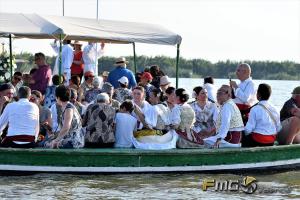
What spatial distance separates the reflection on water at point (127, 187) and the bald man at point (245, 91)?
4.34 ft

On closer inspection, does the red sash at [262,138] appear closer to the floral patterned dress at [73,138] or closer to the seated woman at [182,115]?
the seated woman at [182,115]

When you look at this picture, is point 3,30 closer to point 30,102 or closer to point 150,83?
point 30,102

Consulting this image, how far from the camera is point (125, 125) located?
40.7ft

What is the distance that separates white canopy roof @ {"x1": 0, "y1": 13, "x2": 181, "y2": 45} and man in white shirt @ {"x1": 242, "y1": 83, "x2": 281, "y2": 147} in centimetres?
292

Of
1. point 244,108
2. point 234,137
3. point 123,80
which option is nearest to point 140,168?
point 234,137

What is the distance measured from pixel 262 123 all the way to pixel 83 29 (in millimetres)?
3772

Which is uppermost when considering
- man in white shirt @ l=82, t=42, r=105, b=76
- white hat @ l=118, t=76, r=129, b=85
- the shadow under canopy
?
the shadow under canopy

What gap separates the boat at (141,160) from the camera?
11797 mm

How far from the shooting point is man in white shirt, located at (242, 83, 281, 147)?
12664mm

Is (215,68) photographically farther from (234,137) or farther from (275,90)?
(234,137)

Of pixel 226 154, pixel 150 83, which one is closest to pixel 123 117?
pixel 226 154

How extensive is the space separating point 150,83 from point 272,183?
4174mm

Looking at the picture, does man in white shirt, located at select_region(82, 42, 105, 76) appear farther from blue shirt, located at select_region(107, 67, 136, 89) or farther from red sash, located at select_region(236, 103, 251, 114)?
red sash, located at select_region(236, 103, 251, 114)

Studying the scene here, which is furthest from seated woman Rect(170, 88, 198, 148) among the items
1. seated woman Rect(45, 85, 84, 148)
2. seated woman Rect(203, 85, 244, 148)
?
seated woman Rect(45, 85, 84, 148)
